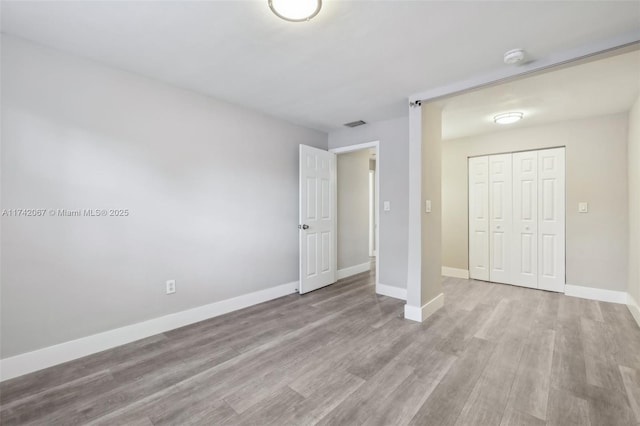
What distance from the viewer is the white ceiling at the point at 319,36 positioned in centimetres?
175

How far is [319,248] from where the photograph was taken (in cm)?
422

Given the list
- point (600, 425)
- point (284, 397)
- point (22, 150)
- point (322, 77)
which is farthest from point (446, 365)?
point (22, 150)

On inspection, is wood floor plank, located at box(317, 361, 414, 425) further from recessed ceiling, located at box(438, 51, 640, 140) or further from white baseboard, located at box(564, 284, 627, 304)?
white baseboard, located at box(564, 284, 627, 304)

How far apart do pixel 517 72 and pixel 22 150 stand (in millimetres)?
3914

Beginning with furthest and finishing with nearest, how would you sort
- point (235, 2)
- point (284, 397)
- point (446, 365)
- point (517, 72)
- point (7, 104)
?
1. point (517, 72)
2. point (446, 365)
3. point (7, 104)
4. point (284, 397)
5. point (235, 2)

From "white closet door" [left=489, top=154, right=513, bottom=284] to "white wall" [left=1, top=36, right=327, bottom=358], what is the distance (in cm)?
359

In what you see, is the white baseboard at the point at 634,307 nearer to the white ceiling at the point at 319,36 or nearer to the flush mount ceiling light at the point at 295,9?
the white ceiling at the point at 319,36

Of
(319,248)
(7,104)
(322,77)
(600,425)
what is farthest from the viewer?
(319,248)

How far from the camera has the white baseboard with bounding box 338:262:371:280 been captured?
4.80m

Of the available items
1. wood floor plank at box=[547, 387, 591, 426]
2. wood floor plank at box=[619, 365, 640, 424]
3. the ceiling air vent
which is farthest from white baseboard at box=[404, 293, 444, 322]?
the ceiling air vent

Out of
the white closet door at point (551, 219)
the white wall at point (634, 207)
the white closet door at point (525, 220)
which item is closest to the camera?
the white wall at point (634, 207)

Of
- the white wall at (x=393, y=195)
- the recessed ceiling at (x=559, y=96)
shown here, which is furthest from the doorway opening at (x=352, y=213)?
the recessed ceiling at (x=559, y=96)

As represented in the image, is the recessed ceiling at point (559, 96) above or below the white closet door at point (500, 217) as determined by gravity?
above

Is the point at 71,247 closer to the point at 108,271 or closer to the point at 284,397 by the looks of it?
the point at 108,271
